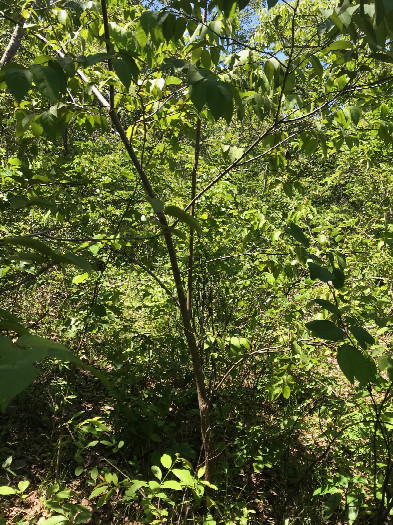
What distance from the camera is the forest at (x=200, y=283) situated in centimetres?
137

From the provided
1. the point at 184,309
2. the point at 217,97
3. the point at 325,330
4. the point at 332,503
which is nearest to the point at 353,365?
the point at 325,330

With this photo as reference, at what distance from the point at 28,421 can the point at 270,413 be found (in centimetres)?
213

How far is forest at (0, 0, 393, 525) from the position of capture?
1367 millimetres

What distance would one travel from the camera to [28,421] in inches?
128

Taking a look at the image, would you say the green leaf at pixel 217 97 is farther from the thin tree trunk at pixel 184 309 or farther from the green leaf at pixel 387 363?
the green leaf at pixel 387 363

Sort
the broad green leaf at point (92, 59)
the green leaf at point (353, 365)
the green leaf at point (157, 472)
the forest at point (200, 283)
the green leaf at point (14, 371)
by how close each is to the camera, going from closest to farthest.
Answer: the green leaf at point (14, 371), the green leaf at point (353, 365), the broad green leaf at point (92, 59), the forest at point (200, 283), the green leaf at point (157, 472)

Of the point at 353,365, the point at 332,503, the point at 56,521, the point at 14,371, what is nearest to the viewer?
the point at 14,371

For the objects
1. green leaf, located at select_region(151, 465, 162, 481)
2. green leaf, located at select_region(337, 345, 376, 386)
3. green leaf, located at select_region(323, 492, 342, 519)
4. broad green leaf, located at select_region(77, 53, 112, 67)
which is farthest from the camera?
green leaf, located at select_region(323, 492, 342, 519)

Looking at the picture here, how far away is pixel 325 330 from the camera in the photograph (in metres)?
0.96

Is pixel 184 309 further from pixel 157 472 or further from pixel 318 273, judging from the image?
pixel 318 273

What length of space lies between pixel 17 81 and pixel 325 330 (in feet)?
3.38

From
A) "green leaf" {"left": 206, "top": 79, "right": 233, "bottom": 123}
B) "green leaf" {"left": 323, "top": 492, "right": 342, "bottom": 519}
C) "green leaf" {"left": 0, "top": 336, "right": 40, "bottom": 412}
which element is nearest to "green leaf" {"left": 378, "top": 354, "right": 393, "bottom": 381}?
"green leaf" {"left": 206, "top": 79, "right": 233, "bottom": 123}

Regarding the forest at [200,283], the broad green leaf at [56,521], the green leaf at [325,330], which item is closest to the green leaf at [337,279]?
the forest at [200,283]

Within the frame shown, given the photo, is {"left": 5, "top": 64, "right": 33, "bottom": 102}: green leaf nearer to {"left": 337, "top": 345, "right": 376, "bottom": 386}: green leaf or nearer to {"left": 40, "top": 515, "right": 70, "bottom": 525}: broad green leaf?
{"left": 337, "top": 345, "right": 376, "bottom": 386}: green leaf
